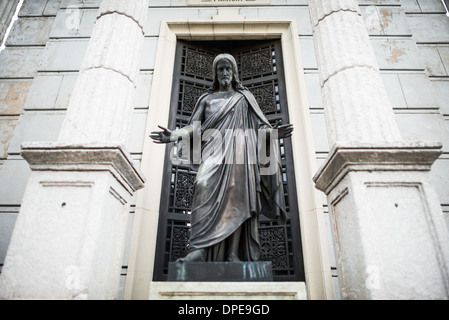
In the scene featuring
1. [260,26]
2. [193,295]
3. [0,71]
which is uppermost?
[260,26]

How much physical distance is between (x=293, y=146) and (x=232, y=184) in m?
3.12

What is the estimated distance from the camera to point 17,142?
5.91 m

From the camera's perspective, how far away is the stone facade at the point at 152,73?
564 centimetres

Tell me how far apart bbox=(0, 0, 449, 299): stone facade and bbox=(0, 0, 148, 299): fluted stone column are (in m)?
1.48

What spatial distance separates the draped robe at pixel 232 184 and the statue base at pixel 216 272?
25cm

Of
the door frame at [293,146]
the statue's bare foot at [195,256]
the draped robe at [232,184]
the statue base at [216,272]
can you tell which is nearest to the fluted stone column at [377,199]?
the draped robe at [232,184]

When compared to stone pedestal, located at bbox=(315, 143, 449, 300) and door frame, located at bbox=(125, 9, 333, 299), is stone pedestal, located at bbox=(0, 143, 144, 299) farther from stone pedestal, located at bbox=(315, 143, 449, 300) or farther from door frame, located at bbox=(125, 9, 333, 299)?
stone pedestal, located at bbox=(315, 143, 449, 300)

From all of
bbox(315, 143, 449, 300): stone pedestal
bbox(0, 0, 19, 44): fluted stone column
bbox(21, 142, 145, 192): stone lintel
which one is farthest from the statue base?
bbox(0, 0, 19, 44): fluted stone column

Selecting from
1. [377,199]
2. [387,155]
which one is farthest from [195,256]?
[387,155]

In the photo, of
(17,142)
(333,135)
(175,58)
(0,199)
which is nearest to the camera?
(333,135)

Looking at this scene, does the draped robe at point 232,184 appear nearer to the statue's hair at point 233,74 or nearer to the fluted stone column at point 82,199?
the statue's hair at point 233,74
